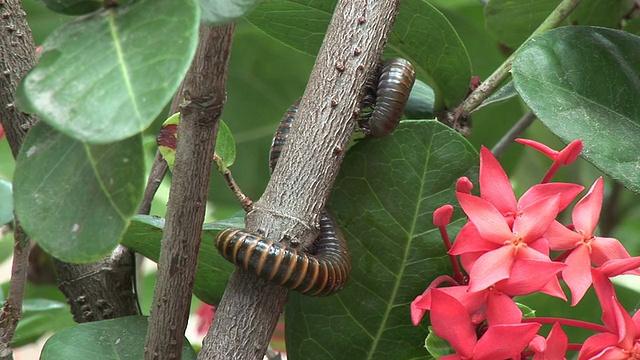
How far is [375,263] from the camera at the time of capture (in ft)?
2.14

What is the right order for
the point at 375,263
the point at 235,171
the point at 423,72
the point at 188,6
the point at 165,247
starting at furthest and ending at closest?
1. the point at 235,171
2. the point at 423,72
3. the point at 375,263
4. the point at 165,247
5. the point at 188,6

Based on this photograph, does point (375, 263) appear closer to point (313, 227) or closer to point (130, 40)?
point (313, 227)

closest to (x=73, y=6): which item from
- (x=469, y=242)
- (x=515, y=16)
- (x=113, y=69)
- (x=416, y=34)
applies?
(x=113, y=69)

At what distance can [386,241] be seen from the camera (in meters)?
0.65

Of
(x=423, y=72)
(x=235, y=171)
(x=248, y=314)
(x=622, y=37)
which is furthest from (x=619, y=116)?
(x=235, y=171)

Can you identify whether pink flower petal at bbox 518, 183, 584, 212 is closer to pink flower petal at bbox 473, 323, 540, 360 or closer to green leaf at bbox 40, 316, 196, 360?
pink flower petal at bbox 473, 323, 540, 360

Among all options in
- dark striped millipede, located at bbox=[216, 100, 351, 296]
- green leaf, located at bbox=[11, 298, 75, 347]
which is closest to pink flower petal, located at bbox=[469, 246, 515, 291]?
dark striped millipede, located at bbox=[216, 100, 351, 296]

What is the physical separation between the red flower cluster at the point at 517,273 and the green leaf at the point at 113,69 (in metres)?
0.24

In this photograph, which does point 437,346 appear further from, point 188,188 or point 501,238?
point 188,188

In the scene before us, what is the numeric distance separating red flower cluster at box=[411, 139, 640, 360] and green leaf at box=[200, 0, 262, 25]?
212mm

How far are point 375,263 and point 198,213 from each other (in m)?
0.20

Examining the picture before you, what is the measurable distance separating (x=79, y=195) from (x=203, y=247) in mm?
250

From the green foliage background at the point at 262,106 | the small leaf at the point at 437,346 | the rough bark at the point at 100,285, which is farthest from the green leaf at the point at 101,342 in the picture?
the green foliage background at the point at 262,106

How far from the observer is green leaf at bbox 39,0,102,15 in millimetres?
430
